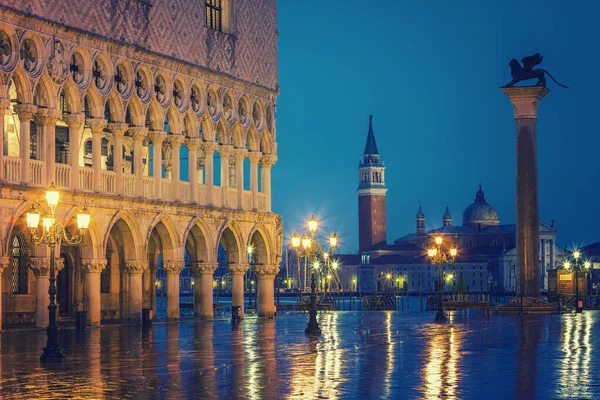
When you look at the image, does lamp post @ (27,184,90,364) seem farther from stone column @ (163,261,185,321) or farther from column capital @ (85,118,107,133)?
stone column @ (163,261,185,321)

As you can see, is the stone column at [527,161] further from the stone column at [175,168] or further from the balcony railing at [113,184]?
the stone column at [175,168]

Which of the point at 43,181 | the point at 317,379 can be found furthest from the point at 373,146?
the point at 317,379

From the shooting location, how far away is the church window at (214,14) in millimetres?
42688

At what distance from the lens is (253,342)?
2808cm

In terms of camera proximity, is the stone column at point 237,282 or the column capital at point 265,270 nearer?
the stone column at point 237,282

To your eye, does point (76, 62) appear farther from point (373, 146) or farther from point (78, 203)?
point (373, 146)

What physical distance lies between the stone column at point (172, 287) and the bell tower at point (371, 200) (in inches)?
5612

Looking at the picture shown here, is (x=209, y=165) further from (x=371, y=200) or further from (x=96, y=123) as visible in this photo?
(x=371, y=200)

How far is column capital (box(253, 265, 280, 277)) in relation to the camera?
4566 cm

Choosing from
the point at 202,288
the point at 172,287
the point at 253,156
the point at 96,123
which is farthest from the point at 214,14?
the point at 172,287

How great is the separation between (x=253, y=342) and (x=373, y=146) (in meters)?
165

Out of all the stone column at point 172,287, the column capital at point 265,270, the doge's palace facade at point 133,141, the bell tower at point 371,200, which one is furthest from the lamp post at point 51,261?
the bell tower at point 371,200

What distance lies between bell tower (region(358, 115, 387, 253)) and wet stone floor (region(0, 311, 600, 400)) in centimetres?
15040

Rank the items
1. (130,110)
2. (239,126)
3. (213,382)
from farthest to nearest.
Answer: (239,126) → (130,110) → (213,382)
